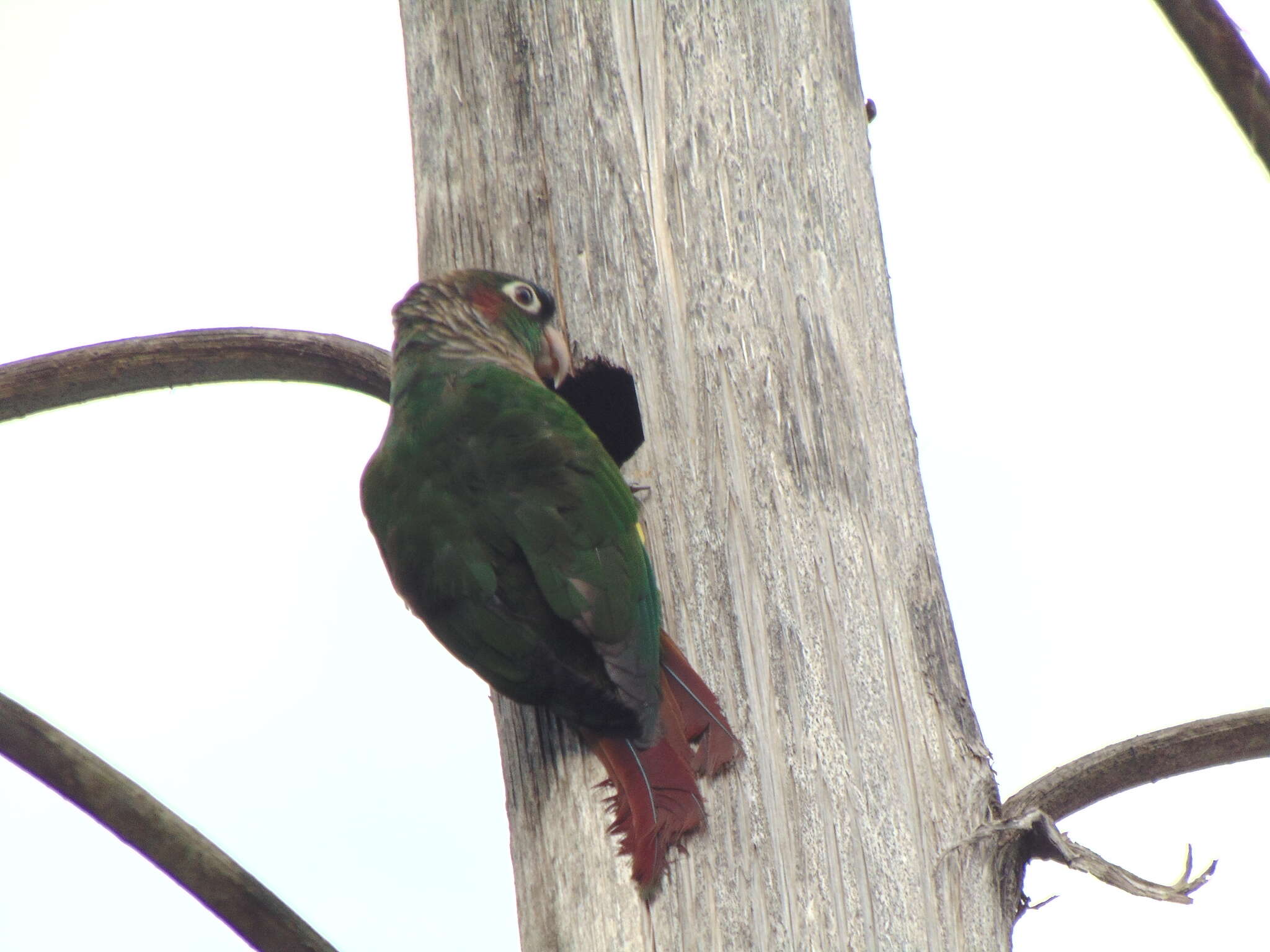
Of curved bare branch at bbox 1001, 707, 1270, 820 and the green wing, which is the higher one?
the green wing

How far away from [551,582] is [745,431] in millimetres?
450

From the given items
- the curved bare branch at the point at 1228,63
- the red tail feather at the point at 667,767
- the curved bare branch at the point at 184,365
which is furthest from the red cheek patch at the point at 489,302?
the curved bare branch at the point at 1228,63

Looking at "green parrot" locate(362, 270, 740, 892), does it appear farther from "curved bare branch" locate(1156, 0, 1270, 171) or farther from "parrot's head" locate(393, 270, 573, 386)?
"curved bare branch" locate(1156, 0, 1270, 171)

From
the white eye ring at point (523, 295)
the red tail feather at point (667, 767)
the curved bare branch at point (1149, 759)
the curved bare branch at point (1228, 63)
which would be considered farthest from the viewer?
the white eye ring at point (523, 295)

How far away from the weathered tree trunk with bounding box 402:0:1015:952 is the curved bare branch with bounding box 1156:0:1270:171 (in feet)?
2.17

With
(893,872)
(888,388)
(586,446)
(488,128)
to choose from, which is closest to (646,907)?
(893,872)

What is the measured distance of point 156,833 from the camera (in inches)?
72.9

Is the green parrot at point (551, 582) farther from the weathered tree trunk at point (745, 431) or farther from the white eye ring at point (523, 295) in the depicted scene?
the white eye ring at point (523, 295)

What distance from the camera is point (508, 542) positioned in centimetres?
195

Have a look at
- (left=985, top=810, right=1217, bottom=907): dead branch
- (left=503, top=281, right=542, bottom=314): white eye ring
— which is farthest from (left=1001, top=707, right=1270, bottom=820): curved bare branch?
(left=503, top=281, right=542, bottom=314): white eye ring

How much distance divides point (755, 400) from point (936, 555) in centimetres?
44

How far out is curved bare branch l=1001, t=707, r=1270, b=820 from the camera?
2027 millimetres

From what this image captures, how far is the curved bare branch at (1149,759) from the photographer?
A: 2.03 meters

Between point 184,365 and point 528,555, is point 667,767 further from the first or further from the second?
point 184,365
